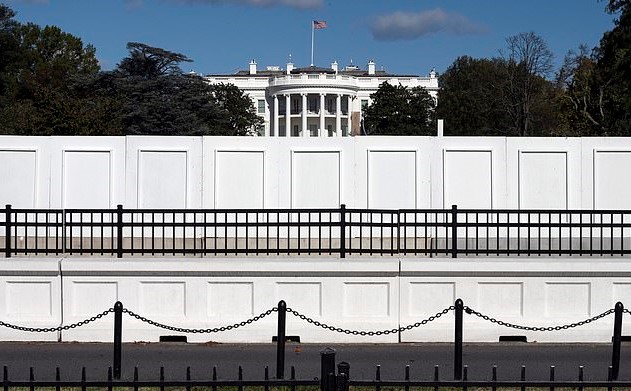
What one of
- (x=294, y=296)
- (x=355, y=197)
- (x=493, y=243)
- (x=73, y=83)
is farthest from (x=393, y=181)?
(x=73, y=83)

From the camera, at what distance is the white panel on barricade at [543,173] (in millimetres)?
21938

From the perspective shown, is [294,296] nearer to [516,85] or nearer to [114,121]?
[114,121]

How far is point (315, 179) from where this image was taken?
72.0 feet

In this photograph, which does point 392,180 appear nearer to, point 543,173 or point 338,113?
point 543,173

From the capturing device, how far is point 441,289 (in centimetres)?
1356

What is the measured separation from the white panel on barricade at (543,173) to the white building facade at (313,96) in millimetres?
97878

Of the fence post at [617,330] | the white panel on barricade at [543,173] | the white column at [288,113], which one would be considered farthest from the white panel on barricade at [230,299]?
the white column at [288,113]

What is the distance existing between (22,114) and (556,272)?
43580 mm

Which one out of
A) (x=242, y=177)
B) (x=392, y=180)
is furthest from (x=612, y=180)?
(x=242, y=177)

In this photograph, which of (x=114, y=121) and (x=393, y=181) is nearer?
(x=393, y=181)

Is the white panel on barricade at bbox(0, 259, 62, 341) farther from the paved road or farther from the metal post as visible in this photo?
the metal post

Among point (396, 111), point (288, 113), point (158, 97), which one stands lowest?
point (158, 97)

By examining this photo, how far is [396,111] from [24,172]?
79.5 m

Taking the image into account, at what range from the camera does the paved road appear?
442 inches
